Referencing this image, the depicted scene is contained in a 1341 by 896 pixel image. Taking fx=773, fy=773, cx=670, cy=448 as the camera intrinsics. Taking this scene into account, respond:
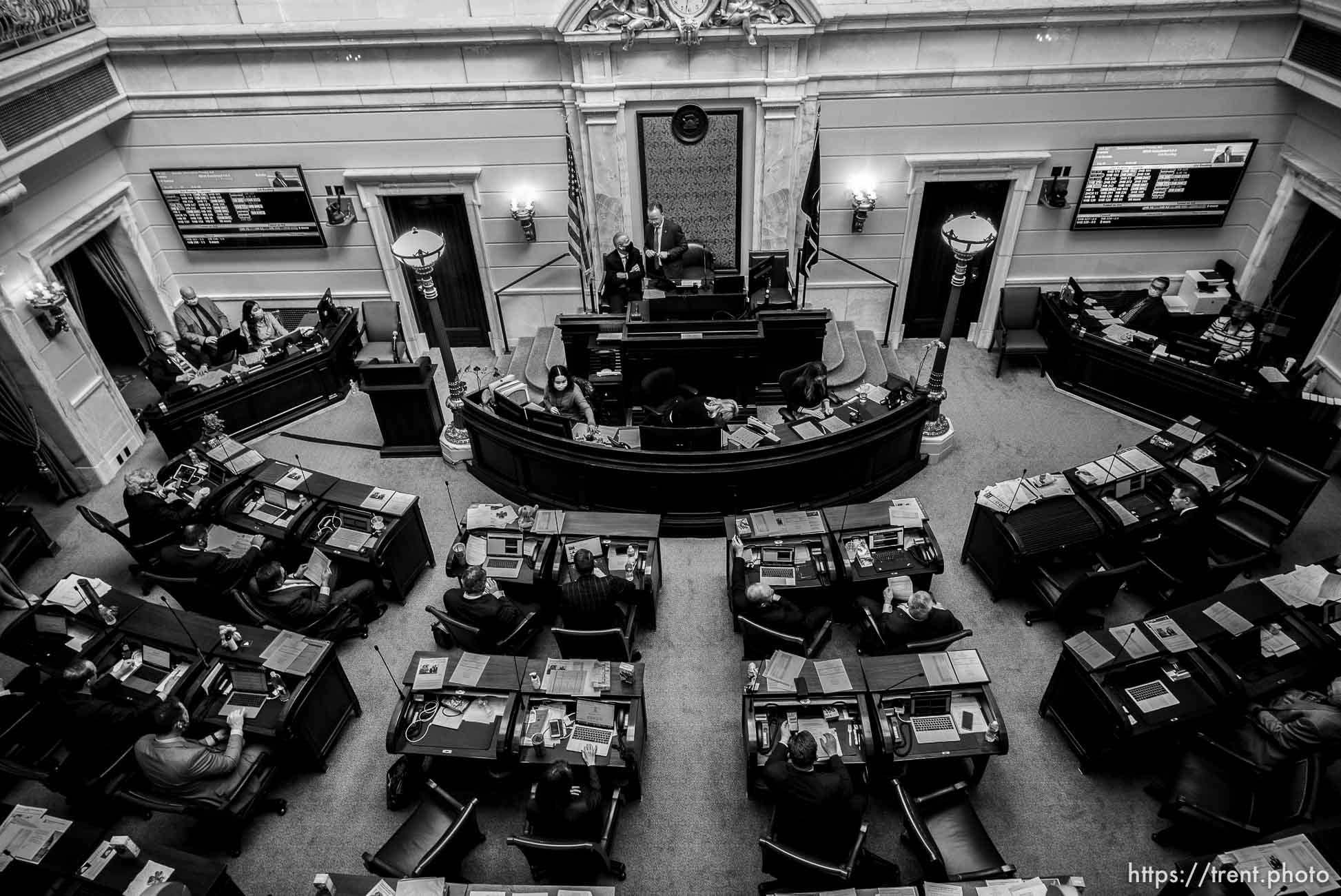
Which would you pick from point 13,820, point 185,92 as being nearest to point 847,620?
point 13,820

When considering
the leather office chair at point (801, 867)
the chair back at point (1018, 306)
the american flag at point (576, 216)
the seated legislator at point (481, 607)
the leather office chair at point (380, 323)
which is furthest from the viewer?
the leather office chair at point (380, 323)

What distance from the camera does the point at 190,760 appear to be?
5711mm

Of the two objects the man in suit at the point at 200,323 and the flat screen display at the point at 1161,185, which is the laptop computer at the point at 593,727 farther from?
the flat screen display at the point at 1161,185

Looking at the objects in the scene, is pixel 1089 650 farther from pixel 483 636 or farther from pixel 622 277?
pixel 622 277

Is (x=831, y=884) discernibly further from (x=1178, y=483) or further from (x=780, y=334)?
(x=780, y=334)

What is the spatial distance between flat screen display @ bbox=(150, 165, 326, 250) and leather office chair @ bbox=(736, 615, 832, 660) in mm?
8930

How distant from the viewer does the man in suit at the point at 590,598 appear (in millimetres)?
6867

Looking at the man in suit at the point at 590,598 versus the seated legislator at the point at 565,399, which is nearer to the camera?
the man in suit at the point at 590,598

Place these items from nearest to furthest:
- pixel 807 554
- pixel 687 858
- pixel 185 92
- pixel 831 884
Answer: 1. pixel 831 884
2. pixel 687 858
3. pixel 807 554
4. pixel 185 92

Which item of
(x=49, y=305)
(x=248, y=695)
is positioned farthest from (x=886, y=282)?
(x=49, y=305)

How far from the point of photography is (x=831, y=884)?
5406 mm

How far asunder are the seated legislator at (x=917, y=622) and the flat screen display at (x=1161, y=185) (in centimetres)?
726

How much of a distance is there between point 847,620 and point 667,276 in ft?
19.1

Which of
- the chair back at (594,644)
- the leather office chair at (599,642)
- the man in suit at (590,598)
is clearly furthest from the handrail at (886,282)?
the chair back at (594,644)
